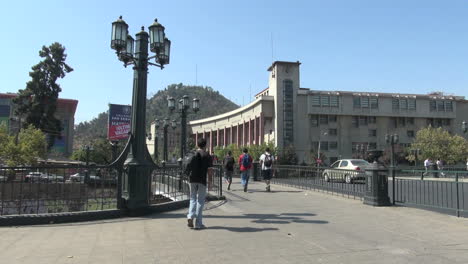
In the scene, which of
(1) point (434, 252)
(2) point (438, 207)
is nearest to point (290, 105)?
(2) point (438, 207)

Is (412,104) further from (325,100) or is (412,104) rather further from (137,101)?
(137,101)

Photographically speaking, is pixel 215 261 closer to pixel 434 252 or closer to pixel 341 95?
pixel 434 252

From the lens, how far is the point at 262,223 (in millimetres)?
8250

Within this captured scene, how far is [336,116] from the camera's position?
67562mm

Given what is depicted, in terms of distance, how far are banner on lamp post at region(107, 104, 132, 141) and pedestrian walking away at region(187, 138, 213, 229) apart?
955cm

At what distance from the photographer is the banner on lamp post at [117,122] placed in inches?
659

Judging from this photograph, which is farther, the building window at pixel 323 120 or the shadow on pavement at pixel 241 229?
the building window at pixel 323 120

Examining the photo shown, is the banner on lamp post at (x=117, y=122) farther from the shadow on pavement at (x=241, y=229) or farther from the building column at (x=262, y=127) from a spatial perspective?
the building column at (x=262, y=127)

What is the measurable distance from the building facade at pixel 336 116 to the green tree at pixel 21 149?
39.2 m

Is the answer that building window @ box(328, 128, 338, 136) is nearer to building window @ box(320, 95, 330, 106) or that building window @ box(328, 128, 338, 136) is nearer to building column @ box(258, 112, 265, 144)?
building window @ box(320, 95, 330, 106)

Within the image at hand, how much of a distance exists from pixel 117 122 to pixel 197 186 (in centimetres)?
1058

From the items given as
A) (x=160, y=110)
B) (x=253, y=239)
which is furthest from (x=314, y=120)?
(x=160, y=110)

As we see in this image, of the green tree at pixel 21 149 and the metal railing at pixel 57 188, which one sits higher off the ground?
the green tree at pixel 21 149

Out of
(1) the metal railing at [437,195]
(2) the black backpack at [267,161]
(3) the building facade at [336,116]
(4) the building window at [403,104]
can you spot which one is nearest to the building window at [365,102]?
(3) the building facade at [336,116]
